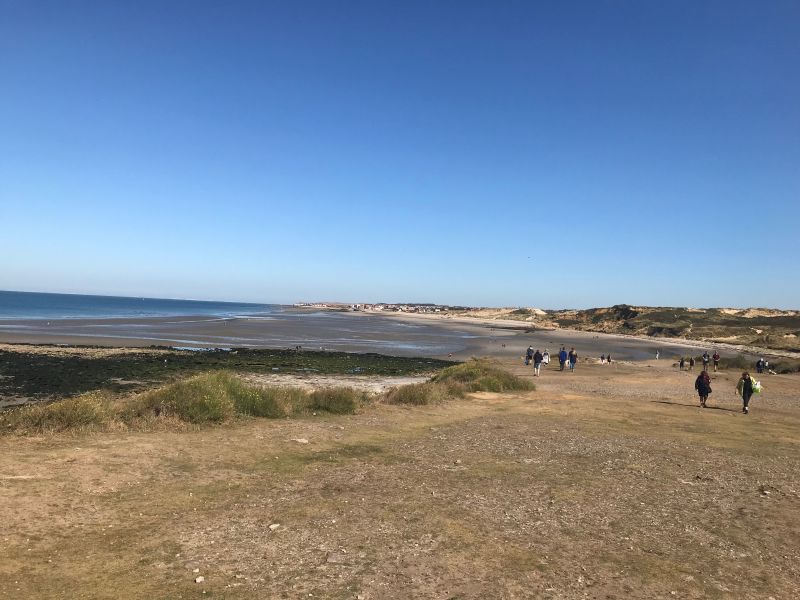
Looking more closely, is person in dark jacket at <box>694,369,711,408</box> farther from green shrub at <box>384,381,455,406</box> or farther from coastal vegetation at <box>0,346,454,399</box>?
coastal vegetation at <box>0,346,454,399</box>

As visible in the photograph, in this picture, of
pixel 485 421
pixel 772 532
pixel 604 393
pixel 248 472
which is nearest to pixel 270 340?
pixel 604 393

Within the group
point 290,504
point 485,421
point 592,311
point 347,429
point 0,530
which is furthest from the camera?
point 592,311

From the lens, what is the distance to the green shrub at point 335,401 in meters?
15.5

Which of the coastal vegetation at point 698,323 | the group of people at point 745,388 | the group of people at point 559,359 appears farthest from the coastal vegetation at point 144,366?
the coastal vegetation at point 698,323

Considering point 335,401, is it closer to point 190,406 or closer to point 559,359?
point 190,406

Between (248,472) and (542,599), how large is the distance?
5.55 meters

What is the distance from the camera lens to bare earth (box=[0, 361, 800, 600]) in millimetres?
5469

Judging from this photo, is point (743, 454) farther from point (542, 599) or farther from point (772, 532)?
point (542, 599)

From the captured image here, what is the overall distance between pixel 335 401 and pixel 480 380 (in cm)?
840

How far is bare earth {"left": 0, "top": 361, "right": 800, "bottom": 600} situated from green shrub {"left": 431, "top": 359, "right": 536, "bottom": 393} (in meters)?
8.35

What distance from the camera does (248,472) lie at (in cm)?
909

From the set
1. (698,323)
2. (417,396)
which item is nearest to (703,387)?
(417,396)

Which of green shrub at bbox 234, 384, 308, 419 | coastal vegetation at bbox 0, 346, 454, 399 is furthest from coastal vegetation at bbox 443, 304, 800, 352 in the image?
green shrub at bbox 234, 384, 308, 419

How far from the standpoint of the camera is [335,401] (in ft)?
51.5
